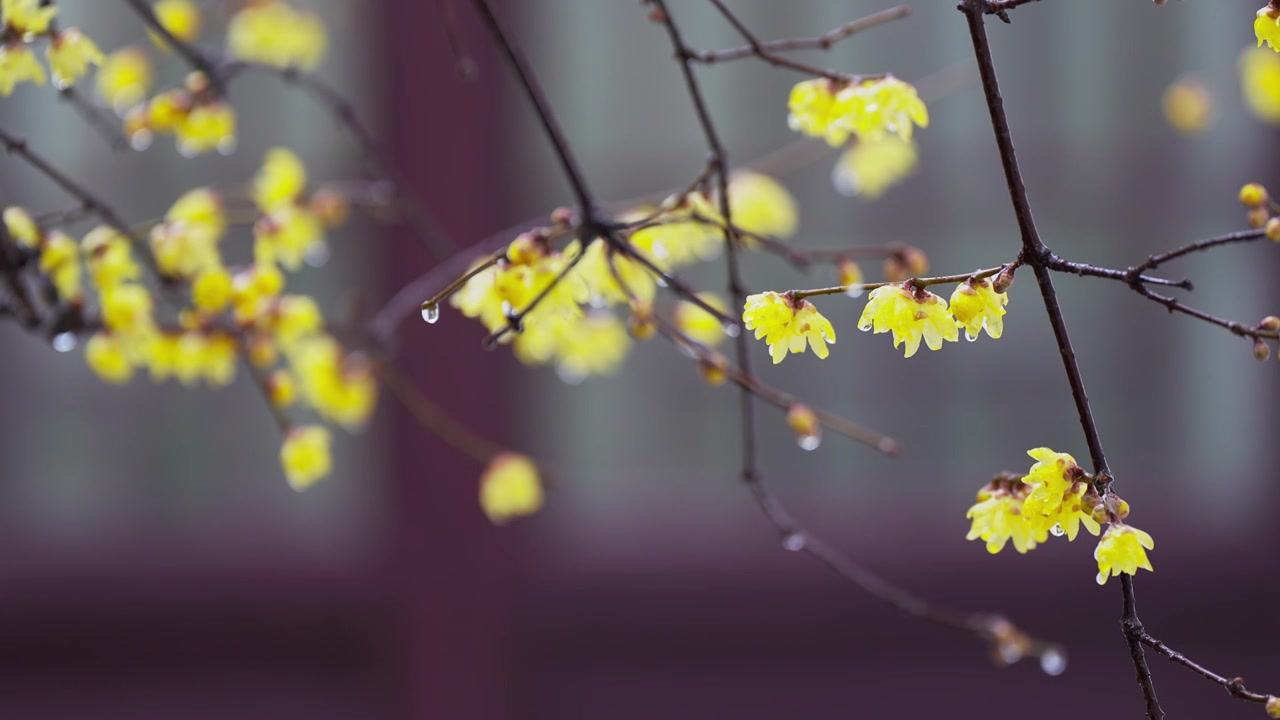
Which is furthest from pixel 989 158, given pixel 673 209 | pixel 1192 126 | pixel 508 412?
pixel 673 209

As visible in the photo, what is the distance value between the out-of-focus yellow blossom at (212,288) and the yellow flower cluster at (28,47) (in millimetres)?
149

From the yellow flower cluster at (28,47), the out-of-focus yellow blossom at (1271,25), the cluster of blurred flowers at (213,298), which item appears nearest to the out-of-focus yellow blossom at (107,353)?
the cluster of blurred flowers at (213,298)

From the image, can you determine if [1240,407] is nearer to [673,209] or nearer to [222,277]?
[673,209]

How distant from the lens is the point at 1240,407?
69.5 inches

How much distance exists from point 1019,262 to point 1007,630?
38 cm

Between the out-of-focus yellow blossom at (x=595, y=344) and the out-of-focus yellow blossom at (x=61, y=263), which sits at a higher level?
the out-of-focus yellow blossom at (x=595, y=344)

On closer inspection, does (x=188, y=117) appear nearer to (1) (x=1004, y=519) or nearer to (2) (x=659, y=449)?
(1) (x=1004, y=519)

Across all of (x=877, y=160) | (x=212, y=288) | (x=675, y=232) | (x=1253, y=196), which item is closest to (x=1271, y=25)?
(x=1253, y=196)

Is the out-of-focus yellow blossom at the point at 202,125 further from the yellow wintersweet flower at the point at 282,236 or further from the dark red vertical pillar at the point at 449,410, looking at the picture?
the dark red vertical pillar at the point at 449,410

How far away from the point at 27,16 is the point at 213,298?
0.67ft

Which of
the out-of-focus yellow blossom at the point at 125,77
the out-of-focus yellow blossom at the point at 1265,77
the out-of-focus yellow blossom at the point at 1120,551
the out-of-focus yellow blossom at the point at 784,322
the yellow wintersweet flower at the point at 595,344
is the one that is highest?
the out-of-focus yellow blossom at the point at 1265,77

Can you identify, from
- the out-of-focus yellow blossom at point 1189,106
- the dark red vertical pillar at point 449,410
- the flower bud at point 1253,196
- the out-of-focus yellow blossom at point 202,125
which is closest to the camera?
the flower bud at point 1253,196

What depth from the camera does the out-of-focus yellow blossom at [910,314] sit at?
46 centimetres

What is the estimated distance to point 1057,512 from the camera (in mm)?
467
